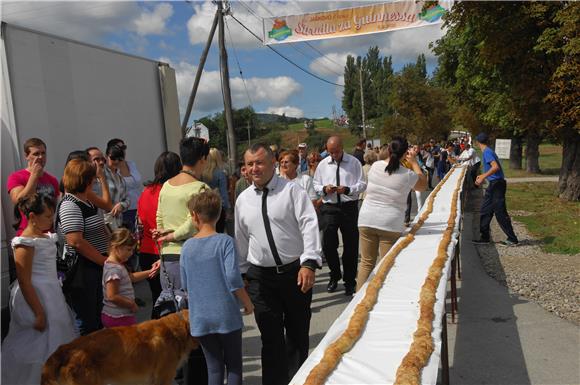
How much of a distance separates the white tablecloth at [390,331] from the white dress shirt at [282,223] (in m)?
0.55

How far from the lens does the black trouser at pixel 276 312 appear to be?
3252 millimetres

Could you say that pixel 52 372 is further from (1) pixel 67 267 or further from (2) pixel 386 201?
(2) pixel 386 201

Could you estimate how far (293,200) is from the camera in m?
3.26

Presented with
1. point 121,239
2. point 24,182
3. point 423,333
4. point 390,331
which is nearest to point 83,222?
point 121,239

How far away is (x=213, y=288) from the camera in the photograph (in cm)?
283

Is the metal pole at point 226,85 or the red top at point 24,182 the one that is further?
the metal pole at point 226,85

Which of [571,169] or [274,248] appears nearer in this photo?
[274,248]

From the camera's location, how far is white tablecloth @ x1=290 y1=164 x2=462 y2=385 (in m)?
2.16

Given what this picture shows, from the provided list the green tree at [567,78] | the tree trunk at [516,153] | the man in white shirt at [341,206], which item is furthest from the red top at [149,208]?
the tree trunk at [516,153]

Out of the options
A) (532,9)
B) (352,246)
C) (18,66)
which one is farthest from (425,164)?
(18,66)

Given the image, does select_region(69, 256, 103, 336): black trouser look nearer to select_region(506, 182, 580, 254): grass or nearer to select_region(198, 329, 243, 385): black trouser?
select_region(198, 329, 243, 385): black trouser

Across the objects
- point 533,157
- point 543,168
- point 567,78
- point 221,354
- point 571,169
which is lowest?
point 543,168

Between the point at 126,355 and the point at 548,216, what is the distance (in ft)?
36.1

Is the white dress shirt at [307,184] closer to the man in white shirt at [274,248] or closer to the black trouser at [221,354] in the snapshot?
the man in white shirt at [274,248]
